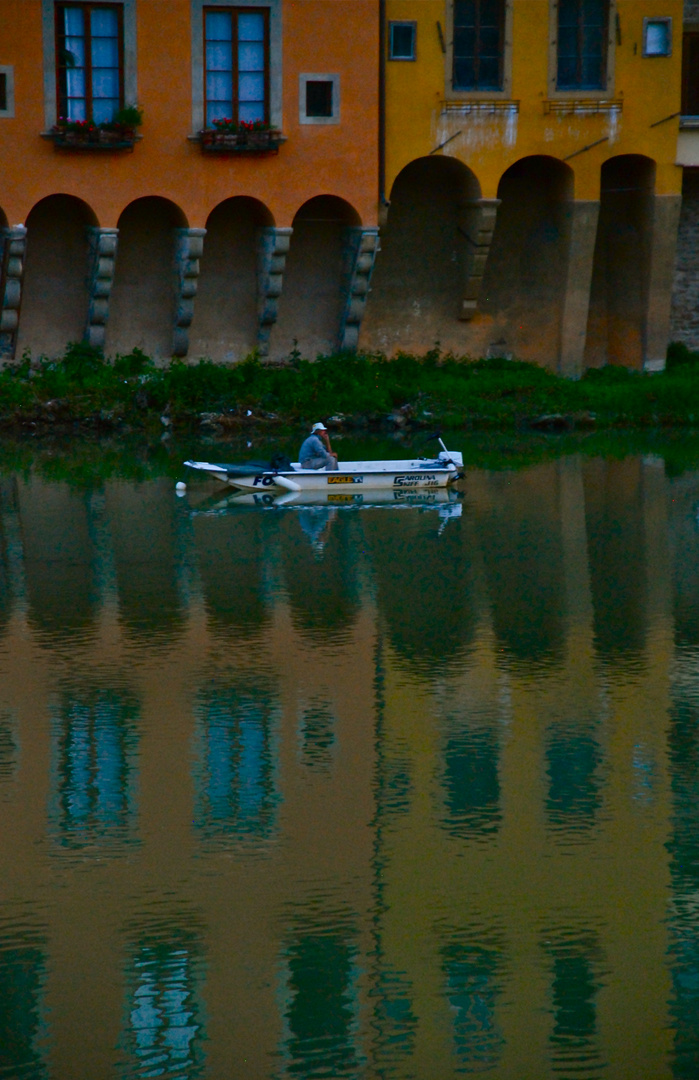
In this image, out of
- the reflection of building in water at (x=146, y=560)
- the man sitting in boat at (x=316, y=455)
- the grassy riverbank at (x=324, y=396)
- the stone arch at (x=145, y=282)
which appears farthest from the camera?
the stone arch at (x=145, y=282)

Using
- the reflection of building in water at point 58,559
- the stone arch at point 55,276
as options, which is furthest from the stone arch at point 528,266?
the reflection of building in water at point 58,559

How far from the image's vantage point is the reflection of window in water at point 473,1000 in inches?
303

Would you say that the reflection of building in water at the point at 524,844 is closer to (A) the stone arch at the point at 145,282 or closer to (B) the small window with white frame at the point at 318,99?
(B) the small window with white frame at the point at 318,99

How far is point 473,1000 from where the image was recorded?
8.19 meters

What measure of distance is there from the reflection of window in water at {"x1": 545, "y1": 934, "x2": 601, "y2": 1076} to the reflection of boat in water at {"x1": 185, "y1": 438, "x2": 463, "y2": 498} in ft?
52.3

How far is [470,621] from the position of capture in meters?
16.5

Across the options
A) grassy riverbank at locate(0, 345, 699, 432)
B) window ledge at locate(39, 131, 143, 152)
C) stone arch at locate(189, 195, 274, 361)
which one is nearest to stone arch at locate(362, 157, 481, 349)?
grassy riverbank at locate(0, 345, 699, 432)

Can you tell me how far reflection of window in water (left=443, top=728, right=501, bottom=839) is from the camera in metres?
10.5

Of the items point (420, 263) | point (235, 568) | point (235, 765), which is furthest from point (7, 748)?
point (420, 263)

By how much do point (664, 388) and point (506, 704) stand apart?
71.3 feet

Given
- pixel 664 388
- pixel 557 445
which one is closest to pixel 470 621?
pixel 557 445

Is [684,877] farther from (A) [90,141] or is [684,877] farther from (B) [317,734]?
(A) [90,141]

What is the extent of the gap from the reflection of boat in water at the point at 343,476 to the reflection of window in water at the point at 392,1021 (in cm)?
1625

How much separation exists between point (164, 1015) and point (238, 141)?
26.0m
